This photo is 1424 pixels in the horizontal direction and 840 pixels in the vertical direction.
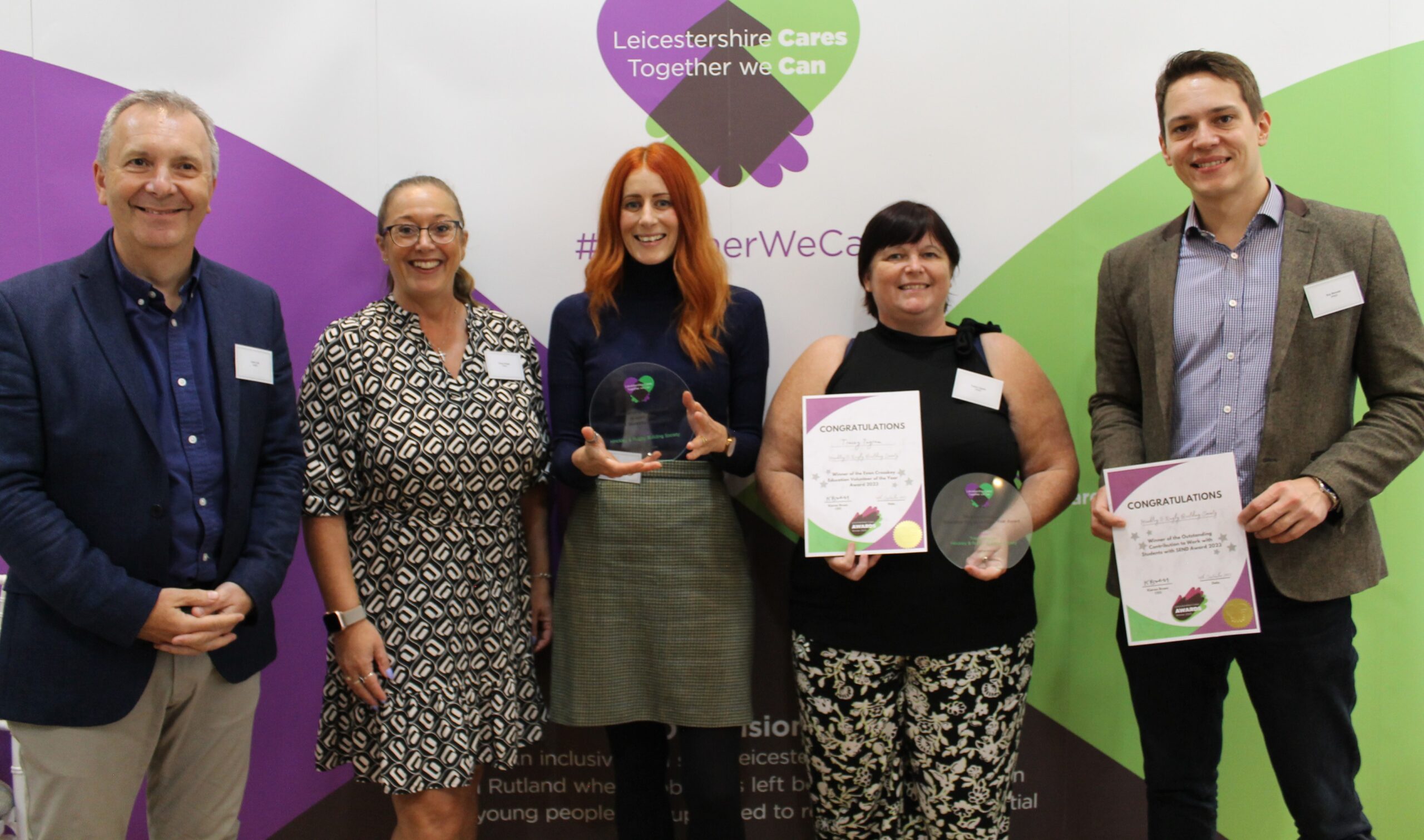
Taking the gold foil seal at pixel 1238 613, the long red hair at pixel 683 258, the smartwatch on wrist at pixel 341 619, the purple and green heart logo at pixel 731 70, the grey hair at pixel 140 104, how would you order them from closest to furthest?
the grey hair at pixel 140 104 → the gold foil seal at pixel 1238 613 → the smartwatch on wrist at pixel 341 619 → the long red hair at pixel 683 258 → the purple and green heart logo at pixel 731 70

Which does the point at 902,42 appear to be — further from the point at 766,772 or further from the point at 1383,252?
the point at 766,772

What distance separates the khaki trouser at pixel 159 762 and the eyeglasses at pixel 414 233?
1052 mm

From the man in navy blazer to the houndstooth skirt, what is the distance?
72 cm

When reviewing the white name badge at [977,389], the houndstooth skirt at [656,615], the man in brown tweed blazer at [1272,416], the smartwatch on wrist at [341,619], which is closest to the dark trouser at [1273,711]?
the man in brown tweed blazer at [1272,416]

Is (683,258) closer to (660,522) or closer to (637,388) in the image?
(637,388)

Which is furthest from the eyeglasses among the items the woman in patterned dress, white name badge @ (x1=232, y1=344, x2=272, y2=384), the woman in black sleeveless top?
the woman in black sleeveless top

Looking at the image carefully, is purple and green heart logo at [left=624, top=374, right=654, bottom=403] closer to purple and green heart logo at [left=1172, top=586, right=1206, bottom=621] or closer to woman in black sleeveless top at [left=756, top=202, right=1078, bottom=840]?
woman in black sleeveless top at [left=756, top=202, right=1078, bottom=840]

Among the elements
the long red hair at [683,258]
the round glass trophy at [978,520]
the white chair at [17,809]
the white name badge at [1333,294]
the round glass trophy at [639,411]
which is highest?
the long red hair at [683,258]

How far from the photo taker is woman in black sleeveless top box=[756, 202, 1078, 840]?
2.01m

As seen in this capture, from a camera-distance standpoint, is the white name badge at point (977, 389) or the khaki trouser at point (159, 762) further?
the white name badge at point (977, 389)

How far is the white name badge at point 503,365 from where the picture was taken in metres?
2.17

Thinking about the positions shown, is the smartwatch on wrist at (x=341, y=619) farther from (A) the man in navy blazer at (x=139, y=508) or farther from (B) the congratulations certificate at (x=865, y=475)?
(B) the congratulations certificate at (x=865, y=475)

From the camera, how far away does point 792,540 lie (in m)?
2.68

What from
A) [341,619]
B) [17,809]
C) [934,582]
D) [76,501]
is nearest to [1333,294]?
[934,582]
